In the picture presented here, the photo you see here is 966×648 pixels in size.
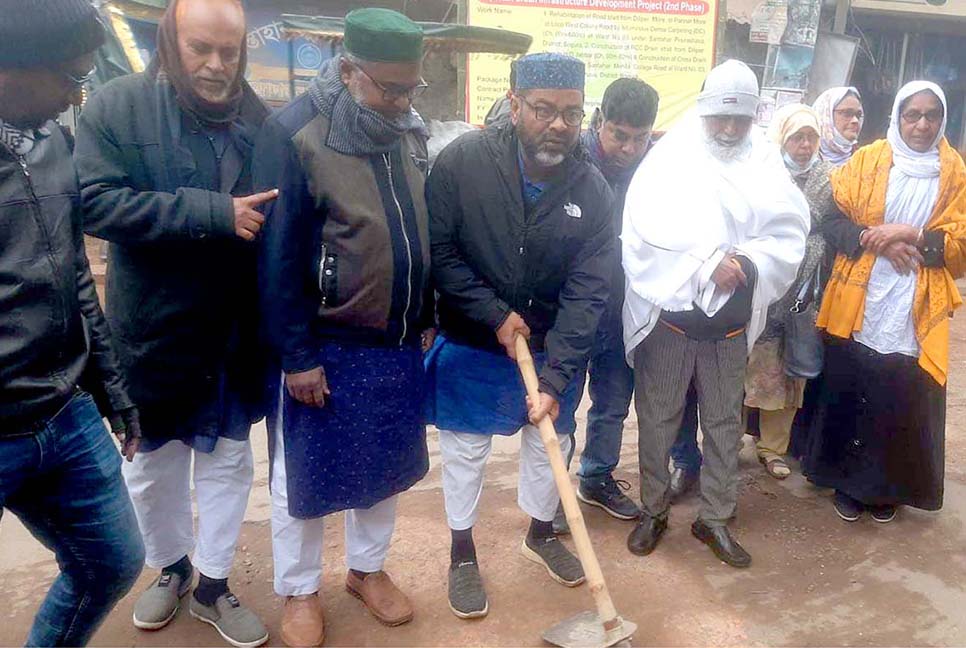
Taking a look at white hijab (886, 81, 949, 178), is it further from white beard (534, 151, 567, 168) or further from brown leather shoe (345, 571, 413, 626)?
brown leather shoe (345, 571, 413, 626)

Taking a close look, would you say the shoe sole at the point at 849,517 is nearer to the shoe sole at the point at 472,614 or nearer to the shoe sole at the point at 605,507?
the shoe sole at the point at 605,507

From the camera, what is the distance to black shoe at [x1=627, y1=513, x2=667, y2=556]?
3.19 meters

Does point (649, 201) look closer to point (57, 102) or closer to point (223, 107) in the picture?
point (223, 107)

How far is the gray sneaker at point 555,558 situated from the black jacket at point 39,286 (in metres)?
1.83

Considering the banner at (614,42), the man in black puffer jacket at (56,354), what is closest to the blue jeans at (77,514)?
the man in black puffer jacket at (56,354)

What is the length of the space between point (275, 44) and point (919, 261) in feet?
24.3

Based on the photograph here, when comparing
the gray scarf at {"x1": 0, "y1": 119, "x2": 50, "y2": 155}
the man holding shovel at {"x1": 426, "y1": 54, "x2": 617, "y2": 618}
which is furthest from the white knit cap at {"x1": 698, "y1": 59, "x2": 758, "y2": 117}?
the gray scarf at {"x1": 0, "y1": 119, "x2": 50, "y2": 155}

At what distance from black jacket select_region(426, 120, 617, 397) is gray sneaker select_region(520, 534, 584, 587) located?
72cm

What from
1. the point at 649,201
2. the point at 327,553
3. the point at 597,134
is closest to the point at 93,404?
the point at 327,553

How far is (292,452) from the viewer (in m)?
2.44

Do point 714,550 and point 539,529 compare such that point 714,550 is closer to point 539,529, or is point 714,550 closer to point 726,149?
point 539,529

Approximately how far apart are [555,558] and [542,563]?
0.08 meters

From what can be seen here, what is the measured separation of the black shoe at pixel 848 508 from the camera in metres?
3.51

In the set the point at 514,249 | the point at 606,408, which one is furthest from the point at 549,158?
the point at 606,408
